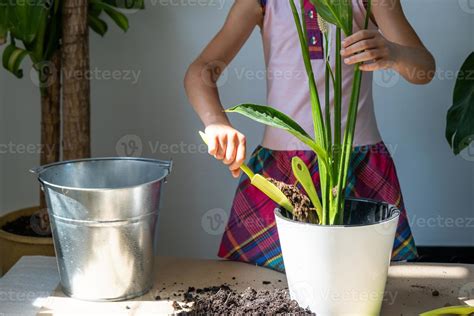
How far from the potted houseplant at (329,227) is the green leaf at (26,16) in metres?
0.61

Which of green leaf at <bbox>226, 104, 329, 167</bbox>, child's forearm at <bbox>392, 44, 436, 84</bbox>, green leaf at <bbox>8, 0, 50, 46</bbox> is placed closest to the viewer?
green leaf at <bbox>226, 104, 329, 167</bbox>

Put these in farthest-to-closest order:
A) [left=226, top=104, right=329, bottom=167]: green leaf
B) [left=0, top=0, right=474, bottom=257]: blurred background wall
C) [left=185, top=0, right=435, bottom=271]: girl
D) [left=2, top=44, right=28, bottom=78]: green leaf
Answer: [left=0, top=0, right=474, bottom=257]: blurred background wall
[left=2, top=44, right=28, bottom=78]: green leaf
[left=185, top=0, right=435, bottom=271]: girl
[left=226, top=104, right=329, bottom=167]: green leaf

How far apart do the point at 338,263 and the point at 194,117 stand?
2.83 ft

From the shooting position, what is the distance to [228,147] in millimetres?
904

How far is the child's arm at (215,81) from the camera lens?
2.98ft

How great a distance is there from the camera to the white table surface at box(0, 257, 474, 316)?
96 centimetres

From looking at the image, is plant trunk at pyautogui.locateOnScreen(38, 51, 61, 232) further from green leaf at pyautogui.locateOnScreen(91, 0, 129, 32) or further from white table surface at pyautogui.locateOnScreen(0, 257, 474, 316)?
white table surface at pyautogui.locateOnScreen(0, 257, 474, 316)

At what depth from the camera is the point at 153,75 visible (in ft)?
5.37

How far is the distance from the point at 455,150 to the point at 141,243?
2.55 feet

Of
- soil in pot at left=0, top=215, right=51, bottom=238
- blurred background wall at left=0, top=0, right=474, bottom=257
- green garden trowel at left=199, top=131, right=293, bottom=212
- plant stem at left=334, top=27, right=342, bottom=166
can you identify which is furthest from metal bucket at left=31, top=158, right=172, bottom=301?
blurred background wall at left=0, top=0, right=474, bottom=257

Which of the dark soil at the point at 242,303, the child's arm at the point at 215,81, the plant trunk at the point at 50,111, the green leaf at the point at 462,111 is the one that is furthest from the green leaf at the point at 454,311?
the plant trunk at the point at 50,111

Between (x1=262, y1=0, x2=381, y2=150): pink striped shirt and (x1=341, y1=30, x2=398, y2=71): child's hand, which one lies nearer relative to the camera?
(x1=341, y1=30, x2=398, y2=71): child's hand

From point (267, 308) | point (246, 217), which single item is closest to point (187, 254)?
point (246, 217)

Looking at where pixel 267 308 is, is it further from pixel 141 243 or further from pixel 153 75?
pixel 153 75
